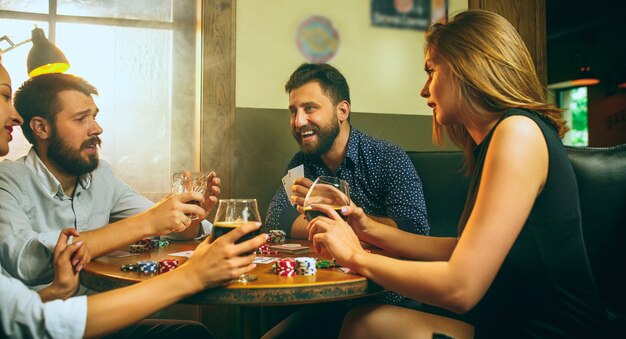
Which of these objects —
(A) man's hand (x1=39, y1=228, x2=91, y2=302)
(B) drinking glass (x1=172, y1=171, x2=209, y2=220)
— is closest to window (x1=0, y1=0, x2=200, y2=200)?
(B) drinking glass (x1=172, y1=171, x2=209, y2=220)

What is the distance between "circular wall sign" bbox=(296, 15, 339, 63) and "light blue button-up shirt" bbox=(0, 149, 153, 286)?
1410mm

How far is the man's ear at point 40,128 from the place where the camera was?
1900 mm

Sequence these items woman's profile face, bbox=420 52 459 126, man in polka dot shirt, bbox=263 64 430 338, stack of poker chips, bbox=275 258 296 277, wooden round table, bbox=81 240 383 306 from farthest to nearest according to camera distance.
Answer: man in polka dot shirt, bbox=263 64 430 338 < woman's profile face, bbox=420 52 459 126 < stack of poker chips, bbox=275 258 296 277 < wooden round table, bbox=81 240 383 306

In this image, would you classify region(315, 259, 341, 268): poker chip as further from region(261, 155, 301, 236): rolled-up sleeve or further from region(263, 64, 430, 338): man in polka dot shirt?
region(261, 155, 301, 236): rolled-up sleeve

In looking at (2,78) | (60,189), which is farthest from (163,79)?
(2,78)

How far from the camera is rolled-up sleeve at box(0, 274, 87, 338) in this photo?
0.95 m

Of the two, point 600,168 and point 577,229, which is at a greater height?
point 600,168

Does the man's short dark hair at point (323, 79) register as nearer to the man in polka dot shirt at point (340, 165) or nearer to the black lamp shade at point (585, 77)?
the man in polka dot shirt at point (340, 165)

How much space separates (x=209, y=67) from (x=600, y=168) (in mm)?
2034

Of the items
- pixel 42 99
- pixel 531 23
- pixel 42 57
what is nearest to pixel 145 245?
pixel 42 99

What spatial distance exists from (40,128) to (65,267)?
86cm

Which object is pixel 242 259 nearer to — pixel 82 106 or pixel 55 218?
pixel 55 218

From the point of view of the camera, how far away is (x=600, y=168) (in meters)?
1.66

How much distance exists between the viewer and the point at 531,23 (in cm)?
336
